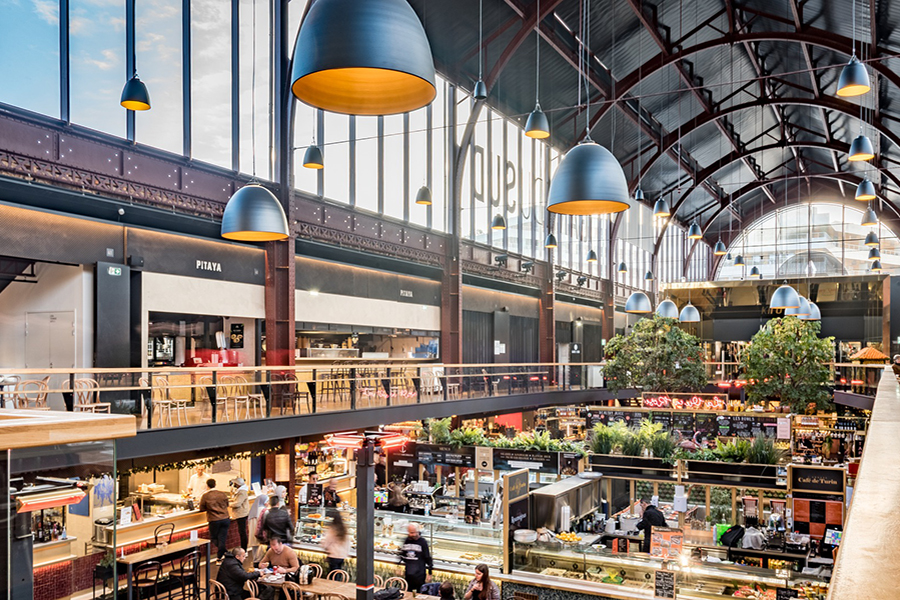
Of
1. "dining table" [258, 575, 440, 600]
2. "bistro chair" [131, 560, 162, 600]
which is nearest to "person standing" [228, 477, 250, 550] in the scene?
"bistro chair" [131, 560, 162, 600]

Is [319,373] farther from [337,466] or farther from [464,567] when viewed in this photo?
[464,567]

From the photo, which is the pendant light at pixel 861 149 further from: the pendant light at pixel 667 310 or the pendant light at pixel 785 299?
the pendant light at pixel 667 310

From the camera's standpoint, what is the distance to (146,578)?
10023mm

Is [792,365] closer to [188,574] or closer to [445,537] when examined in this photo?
[445,537]

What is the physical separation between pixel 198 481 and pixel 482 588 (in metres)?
6.94

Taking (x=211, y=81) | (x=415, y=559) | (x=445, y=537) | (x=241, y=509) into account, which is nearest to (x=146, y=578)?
(x=241, y=509)

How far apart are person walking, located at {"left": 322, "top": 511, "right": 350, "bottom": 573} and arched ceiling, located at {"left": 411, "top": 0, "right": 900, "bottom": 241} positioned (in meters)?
11.1

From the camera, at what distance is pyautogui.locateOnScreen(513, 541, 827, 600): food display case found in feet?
23.9

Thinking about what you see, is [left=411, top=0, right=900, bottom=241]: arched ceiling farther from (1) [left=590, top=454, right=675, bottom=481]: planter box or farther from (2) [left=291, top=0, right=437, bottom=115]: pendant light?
(2) [left=291, top=0, right=437, bottom=115]: pendant light

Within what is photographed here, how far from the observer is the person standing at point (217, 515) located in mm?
11352

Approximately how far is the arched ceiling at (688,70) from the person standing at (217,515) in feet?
37.2

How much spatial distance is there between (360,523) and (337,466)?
25.7 feet

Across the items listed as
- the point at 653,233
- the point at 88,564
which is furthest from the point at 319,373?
the point at 653,233

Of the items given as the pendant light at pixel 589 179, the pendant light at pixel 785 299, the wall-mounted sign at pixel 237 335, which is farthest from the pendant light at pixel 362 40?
the pendant light at pixel 785 299
